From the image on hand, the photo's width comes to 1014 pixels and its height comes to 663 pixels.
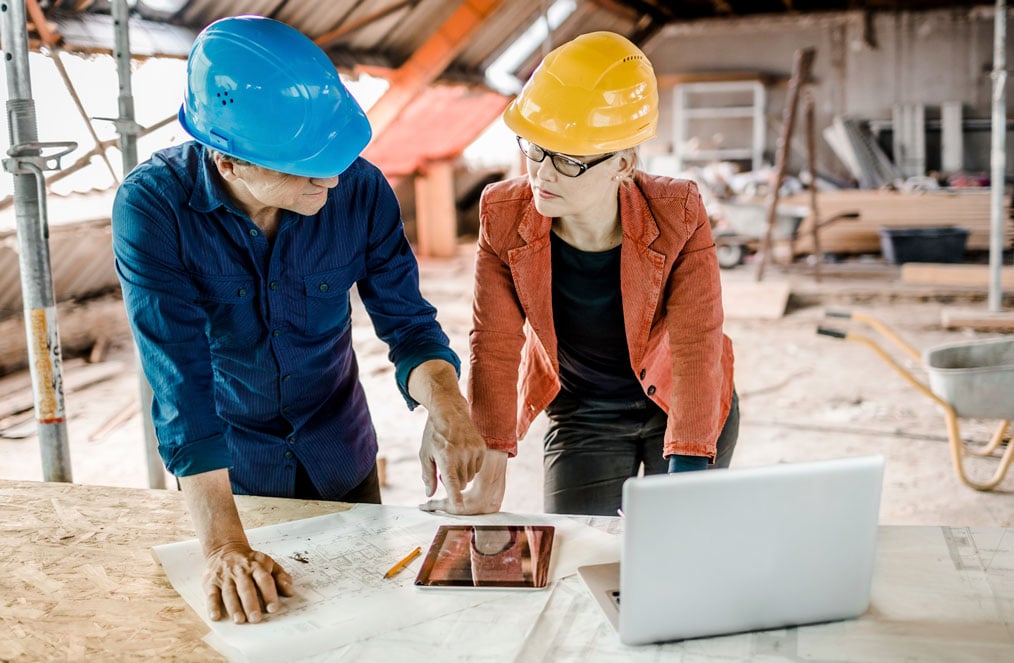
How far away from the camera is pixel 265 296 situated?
176cm

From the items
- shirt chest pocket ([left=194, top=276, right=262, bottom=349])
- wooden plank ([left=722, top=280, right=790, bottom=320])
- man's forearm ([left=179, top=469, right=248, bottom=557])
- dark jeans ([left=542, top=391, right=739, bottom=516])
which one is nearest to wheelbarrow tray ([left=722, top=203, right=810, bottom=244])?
wooden plank ([left=722, top=280, right=790, bottom=320])

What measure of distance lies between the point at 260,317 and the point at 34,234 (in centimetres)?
79

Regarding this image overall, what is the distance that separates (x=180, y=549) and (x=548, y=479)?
0.88 m

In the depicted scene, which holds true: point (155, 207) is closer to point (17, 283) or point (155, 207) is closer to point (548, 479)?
point (548, 479)

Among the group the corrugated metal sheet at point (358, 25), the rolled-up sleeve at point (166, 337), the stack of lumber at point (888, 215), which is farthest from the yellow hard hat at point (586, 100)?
the stack of lumber at point (888, 215)

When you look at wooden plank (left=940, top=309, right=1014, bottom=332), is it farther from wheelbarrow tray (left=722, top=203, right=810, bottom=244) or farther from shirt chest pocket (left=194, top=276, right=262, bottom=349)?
shirt chest pocket (left=194, top=276, right=262, bottom=349)

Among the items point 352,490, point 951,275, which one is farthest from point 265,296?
point 951,275

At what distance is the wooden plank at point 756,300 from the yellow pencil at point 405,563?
5775mm

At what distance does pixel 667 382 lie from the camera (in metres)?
2.05

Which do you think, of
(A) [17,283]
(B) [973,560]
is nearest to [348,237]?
(B) [973,560]

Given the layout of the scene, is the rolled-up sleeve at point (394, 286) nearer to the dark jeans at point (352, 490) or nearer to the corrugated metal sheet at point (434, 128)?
the dark jeans at point (352, 490)

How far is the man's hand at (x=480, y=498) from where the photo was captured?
1.77m

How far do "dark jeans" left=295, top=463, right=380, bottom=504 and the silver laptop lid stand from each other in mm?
890

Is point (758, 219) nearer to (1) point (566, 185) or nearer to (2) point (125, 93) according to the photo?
(2) point (125, 93)
